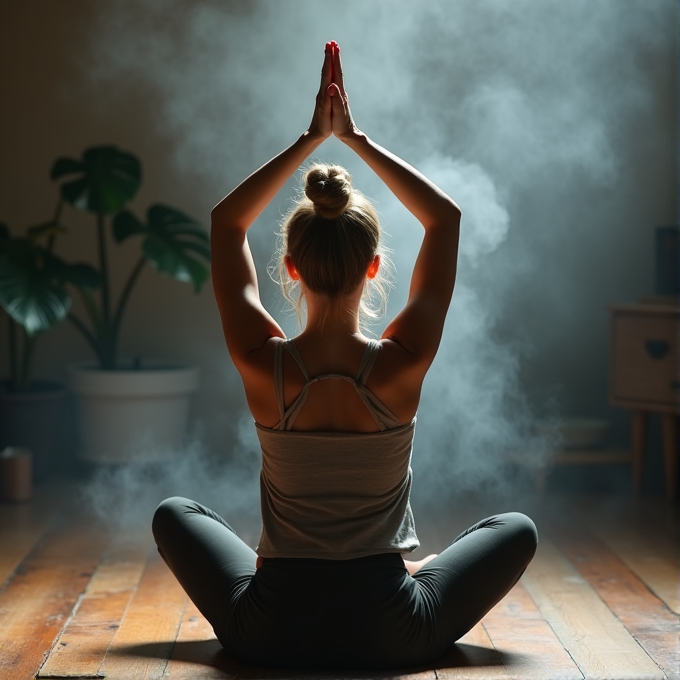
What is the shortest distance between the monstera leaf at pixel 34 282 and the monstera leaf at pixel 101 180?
205 millimetres

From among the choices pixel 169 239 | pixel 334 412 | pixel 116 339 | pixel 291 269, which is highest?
pixel 169 239

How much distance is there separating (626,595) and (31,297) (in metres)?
1.97

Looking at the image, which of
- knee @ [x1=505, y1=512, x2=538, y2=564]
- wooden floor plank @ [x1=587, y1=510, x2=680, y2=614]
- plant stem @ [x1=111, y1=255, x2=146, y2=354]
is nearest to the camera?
knee @ [x1=505, y1=512, x2=538, y2=564]

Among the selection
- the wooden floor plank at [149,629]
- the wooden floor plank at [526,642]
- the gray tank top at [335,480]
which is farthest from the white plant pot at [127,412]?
the gray tank top at [335,480]

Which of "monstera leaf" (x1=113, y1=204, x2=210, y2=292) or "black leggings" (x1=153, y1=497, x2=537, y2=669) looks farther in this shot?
"monstera leaf" (x1=113, y1=204, x2=210, y2=292)

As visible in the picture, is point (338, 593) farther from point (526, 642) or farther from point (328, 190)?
point (328, 190)

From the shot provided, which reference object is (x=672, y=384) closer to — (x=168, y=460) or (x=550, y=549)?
(x=550, y=549)

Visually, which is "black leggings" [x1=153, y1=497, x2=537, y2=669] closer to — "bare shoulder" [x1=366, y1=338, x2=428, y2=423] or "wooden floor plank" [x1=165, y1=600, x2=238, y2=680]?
"wooden floor plank" [x1=165, y1=600, x2=238, y2=680]

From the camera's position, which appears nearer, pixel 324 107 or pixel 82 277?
pixel 324 107

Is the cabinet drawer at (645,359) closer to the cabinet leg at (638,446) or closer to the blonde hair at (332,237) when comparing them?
the cabinet leg at (638,446)

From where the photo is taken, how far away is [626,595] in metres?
2.36

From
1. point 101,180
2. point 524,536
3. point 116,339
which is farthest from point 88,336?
point 524,536

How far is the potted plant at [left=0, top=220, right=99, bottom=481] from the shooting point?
3209mm

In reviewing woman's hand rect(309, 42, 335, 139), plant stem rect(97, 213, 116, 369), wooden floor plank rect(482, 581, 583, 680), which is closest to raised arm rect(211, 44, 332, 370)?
woman's hand rect(309, 42, 335, 139)
